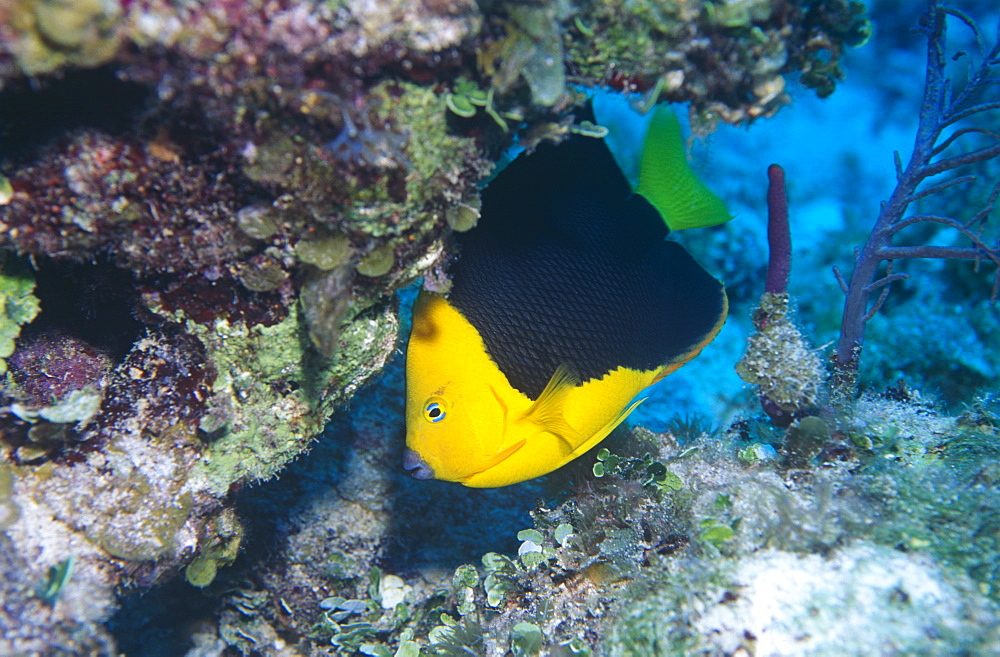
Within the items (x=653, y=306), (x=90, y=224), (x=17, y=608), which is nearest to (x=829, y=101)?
(x=653, y=306)

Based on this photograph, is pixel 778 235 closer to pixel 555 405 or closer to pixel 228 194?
pixel 555 405

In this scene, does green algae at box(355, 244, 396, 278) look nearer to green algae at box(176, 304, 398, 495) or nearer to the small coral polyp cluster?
the small coral polyp cluster

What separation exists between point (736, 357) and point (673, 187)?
86.4 inches

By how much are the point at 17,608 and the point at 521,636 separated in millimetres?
1548

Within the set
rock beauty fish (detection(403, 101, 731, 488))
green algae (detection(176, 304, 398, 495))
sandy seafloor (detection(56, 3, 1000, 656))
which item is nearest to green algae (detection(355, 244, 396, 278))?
green algae (detection(176, 304, 398, 495))

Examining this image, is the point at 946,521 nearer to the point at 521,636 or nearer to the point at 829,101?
the point at 521,636

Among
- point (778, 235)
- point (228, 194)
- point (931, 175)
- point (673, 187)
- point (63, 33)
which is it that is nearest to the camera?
point (63, 33)

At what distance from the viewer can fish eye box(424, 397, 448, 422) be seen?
6.47ft

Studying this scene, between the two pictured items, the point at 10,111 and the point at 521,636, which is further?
the point at 521,636

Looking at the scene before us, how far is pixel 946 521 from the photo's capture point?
1.62 m

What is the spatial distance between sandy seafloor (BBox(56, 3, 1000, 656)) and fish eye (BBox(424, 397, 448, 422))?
2.58 ft

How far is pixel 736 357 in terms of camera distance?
13.1 ft

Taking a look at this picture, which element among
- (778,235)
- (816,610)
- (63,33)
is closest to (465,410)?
(816,610)

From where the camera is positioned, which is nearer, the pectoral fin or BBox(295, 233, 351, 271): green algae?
BBox(295, 233, 351, 271): green algae
